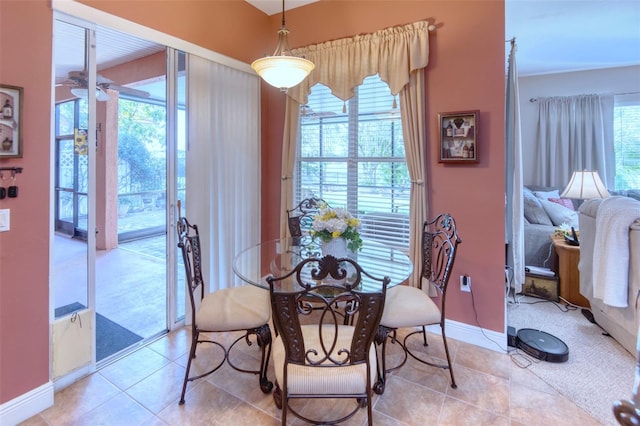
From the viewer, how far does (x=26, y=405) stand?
6.04ft

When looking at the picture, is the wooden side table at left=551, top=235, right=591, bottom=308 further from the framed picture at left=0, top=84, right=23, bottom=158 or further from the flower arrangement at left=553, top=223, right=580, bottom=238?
the framed picture at left=0, top=84, right=23, bottom=158

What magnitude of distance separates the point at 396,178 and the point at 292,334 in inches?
79.9

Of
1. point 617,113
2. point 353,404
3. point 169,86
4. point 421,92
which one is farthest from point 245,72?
point 617,113

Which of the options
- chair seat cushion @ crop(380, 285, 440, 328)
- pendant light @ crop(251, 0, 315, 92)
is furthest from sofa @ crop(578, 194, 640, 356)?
pendant light @ crop(251, 0, 315, 92)

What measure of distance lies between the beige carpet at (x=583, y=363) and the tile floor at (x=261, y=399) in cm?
11

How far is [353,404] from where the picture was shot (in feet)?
6.49

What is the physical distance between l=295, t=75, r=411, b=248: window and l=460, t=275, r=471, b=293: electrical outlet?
56 centimetres

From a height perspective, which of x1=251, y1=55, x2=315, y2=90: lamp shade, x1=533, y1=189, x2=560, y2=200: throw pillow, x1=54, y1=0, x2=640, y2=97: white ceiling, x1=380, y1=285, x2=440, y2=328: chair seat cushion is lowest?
x1=380, y1=285, x2=440, y2=328: chair seat cushion

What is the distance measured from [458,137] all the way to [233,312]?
2.12 m

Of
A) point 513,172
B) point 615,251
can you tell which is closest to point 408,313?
point 513,172

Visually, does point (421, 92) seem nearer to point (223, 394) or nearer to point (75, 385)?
point (223, 394)

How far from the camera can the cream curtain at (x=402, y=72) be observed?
275 centimetres

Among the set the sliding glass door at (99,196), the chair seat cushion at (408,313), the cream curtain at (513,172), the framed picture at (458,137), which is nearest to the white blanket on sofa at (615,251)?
the cream curtain at (513,172)

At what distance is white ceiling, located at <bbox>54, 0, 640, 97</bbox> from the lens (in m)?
3.22
